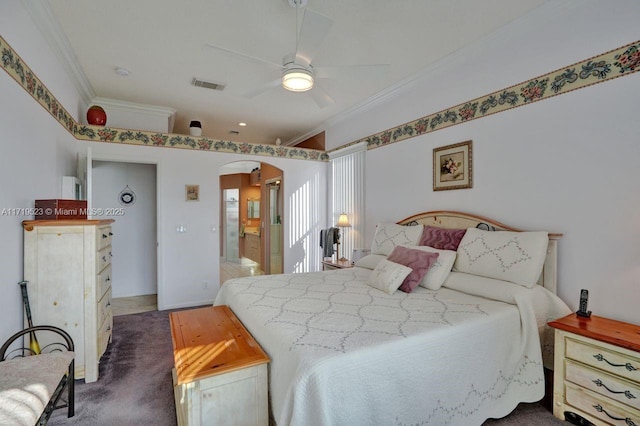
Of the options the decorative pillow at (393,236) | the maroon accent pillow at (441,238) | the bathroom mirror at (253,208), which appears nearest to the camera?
the maroon accent pillow at (441,238)

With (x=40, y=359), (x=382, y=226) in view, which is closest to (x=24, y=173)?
(x=40, y=359)

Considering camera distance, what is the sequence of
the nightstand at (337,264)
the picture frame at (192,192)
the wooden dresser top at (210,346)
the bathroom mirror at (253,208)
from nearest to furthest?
the wooden dresser top at (210,346) → the nightstand at (337,264) → the picture frame at (192,192) → the bathroom mirror at (253,208)

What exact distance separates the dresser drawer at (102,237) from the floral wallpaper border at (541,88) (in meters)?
3.31

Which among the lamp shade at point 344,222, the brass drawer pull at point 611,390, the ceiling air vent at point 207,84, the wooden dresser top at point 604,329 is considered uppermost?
the ceiling air vent at point 207,84

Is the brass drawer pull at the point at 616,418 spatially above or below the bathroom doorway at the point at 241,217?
below

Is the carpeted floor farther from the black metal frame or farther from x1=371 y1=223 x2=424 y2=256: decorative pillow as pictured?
x1=371 y1=223 x2=424 y2=256: decorative pillow

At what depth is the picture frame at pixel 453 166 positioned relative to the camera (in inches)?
116

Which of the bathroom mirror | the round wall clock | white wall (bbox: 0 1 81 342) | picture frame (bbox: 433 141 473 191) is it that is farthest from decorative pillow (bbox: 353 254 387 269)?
the bathroom mirror

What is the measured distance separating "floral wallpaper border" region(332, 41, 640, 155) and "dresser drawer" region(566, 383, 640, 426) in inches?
80.7

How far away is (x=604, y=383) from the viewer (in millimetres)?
1729

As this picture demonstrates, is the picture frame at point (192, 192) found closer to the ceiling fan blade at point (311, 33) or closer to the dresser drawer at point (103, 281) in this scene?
the dresser drawer at point (103, 281)

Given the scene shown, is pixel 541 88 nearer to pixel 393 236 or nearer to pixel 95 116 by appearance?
pixel 393 236

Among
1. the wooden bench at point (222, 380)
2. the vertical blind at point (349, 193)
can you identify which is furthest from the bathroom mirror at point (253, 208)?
the wooden bench at point (222, 380)

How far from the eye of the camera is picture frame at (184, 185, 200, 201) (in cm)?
437
